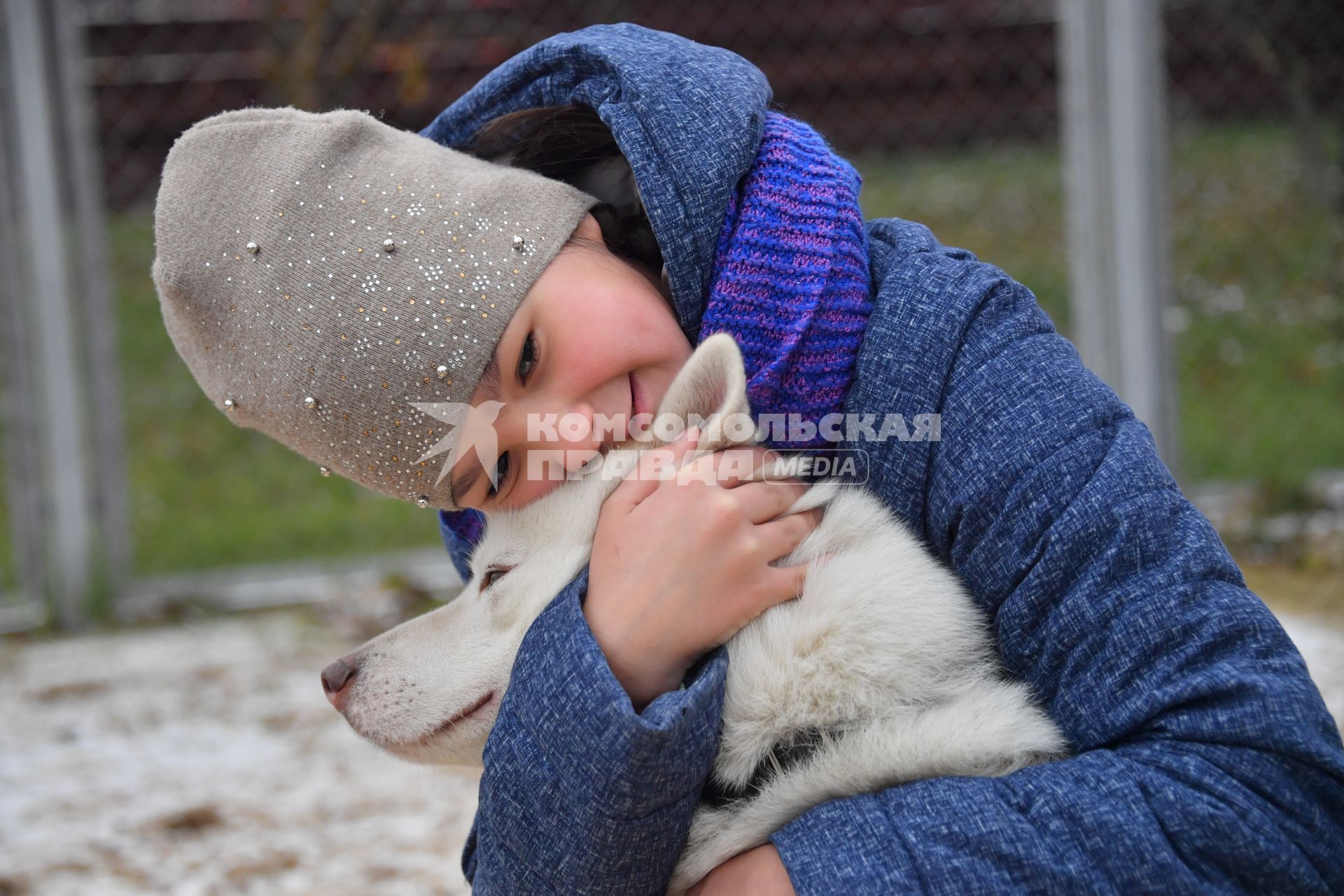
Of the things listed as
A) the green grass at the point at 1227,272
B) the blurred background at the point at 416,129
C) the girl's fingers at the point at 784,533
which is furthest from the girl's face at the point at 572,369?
the green grass at the point at 1227,272

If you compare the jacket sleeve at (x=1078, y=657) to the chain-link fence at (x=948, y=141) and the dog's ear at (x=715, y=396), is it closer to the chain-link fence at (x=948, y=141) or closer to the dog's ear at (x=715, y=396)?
the dog's ear at (x=715, y=396)

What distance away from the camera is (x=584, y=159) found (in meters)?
1.76

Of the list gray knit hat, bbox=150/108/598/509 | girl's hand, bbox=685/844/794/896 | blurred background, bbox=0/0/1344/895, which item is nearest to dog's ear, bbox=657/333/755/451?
gray knit hat, bbox=150/108/598/509

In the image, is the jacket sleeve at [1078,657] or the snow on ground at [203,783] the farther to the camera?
the snow on ground at [203,783]

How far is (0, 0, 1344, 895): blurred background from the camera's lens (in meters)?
3.65

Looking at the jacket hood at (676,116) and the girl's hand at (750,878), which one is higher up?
the jacket hood at (676,116)

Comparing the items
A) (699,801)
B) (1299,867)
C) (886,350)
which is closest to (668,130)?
(886,350)

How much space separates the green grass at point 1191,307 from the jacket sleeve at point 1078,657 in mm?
3153

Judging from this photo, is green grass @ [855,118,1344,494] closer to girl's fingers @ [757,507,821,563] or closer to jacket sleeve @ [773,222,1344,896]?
jacket sleeve @ [773,222,1344,896]

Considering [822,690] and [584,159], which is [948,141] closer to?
[584,159]

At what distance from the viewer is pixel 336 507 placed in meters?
4.80

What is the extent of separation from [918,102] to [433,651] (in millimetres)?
3999

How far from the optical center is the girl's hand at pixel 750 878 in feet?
4.11

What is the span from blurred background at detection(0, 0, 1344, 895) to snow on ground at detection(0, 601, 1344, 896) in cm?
2
